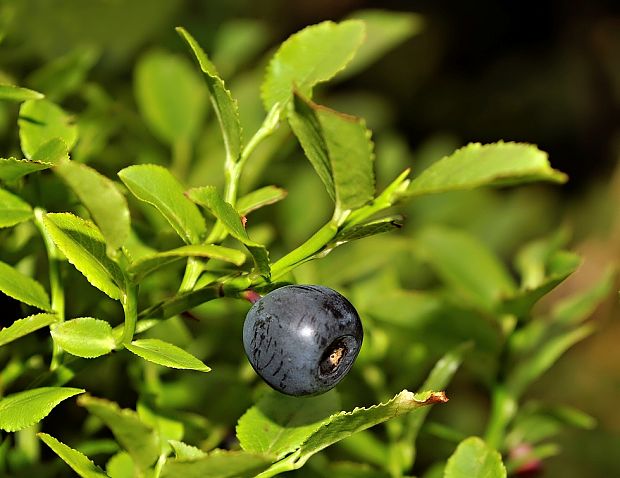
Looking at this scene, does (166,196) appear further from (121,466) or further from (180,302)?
(121,466)

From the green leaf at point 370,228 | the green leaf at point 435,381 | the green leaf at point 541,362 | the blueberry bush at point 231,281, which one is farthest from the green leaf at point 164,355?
the green leaf at point 541,362

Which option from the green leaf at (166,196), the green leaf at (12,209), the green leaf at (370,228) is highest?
the green leaf at (166,196)

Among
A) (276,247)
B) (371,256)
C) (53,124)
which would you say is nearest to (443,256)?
(371,256)

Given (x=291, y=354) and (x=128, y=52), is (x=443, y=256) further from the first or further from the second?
(x=128, y=52)

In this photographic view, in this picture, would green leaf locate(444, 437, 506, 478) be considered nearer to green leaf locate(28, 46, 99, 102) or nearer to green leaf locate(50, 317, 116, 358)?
green leaf locate(50, 317, 116, 358)

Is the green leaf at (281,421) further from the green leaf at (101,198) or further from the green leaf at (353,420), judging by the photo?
the green leaf at (101,198)
